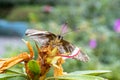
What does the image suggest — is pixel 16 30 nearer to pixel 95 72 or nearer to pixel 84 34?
pixel 84 34

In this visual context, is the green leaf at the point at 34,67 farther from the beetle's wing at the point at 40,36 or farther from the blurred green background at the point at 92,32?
the blurred green background at the point at 92,32

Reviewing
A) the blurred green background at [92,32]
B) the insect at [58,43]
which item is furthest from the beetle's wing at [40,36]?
the blurred green background at [92,32]

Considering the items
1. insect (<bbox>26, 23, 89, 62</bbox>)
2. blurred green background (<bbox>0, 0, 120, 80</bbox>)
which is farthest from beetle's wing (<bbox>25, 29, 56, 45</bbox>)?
blurred green background (<bbox>0, 0, 120, 80</bbox>)

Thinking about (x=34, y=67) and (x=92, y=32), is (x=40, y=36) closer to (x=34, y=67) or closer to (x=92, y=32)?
(x=34, y=67)

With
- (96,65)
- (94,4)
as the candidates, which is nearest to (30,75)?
(96,65)

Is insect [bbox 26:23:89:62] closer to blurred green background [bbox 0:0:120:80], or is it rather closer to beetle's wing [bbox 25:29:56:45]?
beetle's wing [bbox 25:29:56:45]
